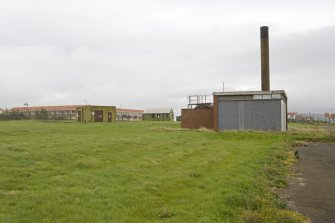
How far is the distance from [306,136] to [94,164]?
23087mm

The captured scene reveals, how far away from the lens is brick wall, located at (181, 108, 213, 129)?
40.4m

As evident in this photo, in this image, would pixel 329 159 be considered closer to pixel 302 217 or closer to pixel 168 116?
pixel 302 217

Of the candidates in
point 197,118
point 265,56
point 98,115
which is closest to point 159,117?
point 98,115

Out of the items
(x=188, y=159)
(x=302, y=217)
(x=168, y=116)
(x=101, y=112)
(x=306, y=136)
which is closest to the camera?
(x=302, y=217)

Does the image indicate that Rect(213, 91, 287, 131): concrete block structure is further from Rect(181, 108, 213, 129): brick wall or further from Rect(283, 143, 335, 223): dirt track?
Rect(283, 143, 335, 223): dirt track

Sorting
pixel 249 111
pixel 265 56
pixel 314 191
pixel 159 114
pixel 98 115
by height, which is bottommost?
pixel 314 191

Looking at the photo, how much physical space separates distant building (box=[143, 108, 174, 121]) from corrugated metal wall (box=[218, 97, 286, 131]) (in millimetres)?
72646

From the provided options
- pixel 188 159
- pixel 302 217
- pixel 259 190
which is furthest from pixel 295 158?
pixel 302 217

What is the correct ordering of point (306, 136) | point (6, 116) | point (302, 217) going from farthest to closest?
point (6, 116)
point (306, 136)
point (302, 217)

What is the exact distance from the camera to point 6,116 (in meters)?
76.2

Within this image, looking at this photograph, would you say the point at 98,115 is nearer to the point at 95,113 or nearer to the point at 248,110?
the point at 95,113

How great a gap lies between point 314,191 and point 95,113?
61.9 meters

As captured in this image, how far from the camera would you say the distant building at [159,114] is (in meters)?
112

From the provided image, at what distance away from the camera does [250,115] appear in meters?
37.7
